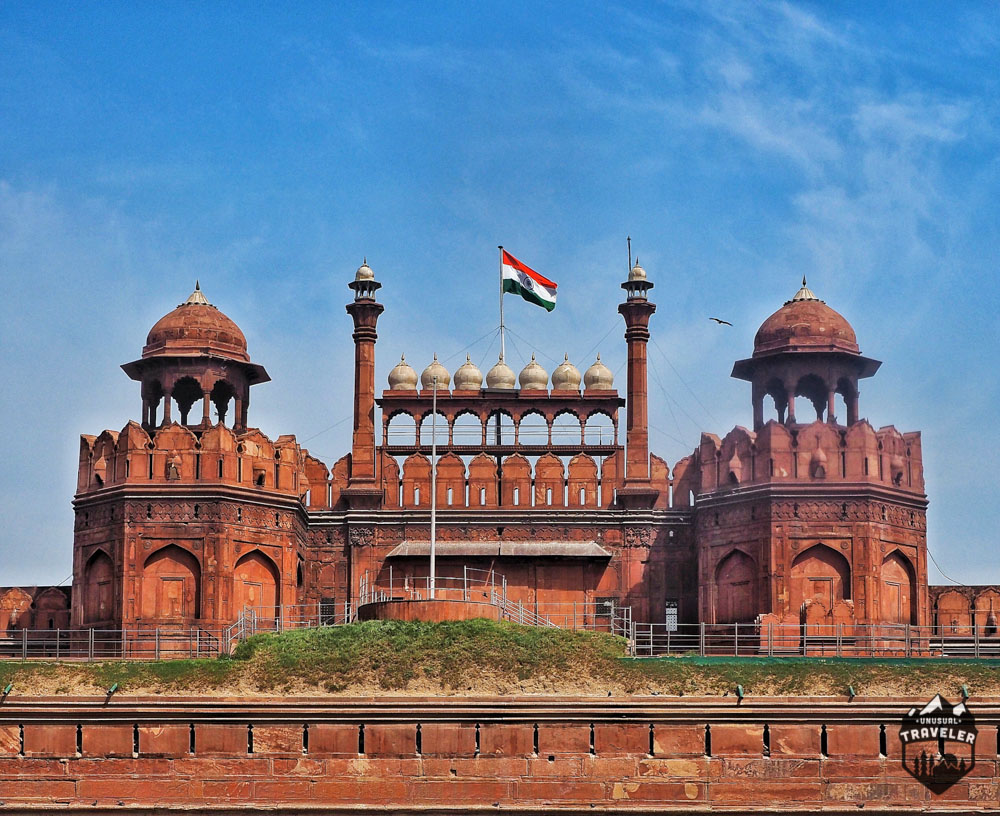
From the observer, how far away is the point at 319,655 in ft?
157

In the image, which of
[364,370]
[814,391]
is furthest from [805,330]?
[364,370]

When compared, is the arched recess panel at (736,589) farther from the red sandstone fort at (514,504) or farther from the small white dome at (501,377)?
the small white dome at (501,377)

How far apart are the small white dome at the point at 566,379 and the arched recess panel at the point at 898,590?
11.9 m

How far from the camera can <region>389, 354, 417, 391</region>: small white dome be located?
6128 centimetres

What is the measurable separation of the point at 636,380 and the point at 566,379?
8.06 ft

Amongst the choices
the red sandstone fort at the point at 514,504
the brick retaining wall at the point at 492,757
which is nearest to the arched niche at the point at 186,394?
the red sandstone fort at the point at 514,504

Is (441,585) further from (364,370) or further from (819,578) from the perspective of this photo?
(819,578)

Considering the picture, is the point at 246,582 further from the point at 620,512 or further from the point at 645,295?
the point at 645,295

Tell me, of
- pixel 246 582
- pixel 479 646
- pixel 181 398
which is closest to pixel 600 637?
pixel 479 646

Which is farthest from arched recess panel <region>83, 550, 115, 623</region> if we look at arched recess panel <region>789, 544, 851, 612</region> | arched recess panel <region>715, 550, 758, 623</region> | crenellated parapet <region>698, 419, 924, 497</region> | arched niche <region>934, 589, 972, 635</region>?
arched niche <region>934, 589, 972, 635</region>

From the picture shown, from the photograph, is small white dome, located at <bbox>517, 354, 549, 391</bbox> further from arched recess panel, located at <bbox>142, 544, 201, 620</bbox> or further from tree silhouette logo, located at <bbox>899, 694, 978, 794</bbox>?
tree silhouette logo, located at <bbox>899, 694, 978, 794</bbox>

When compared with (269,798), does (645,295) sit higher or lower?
higher

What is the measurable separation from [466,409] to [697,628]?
34.4 feet

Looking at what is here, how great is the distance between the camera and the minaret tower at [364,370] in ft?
197
